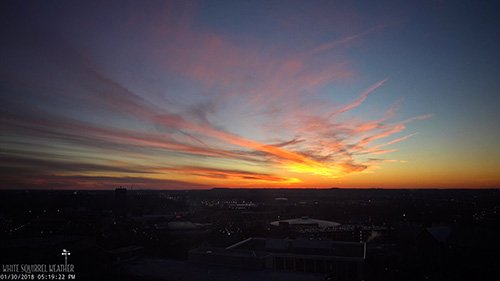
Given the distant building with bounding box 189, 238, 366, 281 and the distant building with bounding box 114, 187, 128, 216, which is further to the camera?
the distant building with bounding box 114, 187, 128, 216

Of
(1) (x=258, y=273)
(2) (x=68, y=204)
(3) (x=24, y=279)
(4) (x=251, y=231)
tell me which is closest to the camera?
(3) (x=24, y=279)

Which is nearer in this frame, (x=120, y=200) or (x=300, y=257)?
(x=300, y=257)

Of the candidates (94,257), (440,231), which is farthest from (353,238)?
(94,257)

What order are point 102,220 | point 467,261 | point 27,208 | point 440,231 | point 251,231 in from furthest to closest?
point 27,208
point 102,220
point 251,231
point 440,231
point 467,261

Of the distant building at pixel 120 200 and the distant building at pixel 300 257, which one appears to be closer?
the distant building at pixel 300 257

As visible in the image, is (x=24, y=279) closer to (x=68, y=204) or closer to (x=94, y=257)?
(x=94, y=257)

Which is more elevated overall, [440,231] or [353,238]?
[440,231]

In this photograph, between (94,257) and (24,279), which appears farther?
(94,257)

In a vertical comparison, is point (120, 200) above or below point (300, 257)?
below
